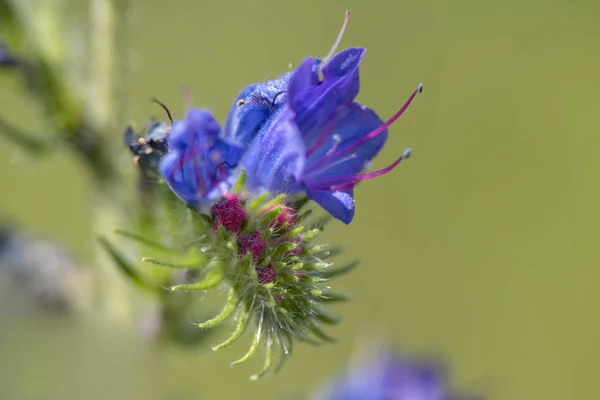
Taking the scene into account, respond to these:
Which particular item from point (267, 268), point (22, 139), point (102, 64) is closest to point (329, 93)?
point (267, 268)

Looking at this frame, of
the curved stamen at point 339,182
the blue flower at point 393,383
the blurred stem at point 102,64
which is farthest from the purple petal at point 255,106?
the blue flower at point 393,383

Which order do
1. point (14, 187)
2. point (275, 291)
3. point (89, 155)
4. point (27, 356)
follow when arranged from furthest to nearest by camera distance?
point (14, 187) < point (27, 356) < point (89, 155) < point (275, 291)

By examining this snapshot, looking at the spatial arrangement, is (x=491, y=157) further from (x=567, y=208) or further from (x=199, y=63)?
(x=199, y=63)

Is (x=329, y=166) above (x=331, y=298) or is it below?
above

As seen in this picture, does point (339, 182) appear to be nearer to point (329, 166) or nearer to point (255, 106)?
point (329, 166)

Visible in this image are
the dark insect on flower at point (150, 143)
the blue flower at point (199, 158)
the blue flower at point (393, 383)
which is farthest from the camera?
the blue flower at point (393, 383)

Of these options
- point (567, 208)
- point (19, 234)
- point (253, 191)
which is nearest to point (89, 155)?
point (19, 234)

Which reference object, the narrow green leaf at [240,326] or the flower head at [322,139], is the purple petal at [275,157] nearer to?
the flower head at [322,139]
